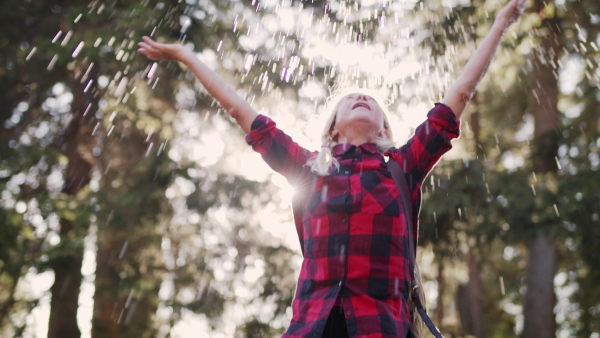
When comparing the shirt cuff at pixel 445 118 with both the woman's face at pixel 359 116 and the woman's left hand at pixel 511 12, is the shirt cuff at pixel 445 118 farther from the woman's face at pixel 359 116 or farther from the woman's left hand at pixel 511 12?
the woman's left hand at pixel 511 12

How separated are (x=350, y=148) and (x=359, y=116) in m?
0.15

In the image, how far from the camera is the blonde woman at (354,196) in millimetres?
1776

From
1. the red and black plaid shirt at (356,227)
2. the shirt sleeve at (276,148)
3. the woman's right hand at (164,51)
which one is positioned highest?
the woman's right hand at (164,51)

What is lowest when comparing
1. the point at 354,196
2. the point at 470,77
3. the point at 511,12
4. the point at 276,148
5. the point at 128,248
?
the point at 354,196

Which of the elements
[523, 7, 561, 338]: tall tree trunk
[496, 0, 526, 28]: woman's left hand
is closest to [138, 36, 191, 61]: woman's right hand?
[496, 0, 526, 28]: woman's left hand

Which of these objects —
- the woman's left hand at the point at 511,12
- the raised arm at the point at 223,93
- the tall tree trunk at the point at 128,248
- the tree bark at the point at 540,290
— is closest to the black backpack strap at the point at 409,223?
the raised arm at the point at 223,93

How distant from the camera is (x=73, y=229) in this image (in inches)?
315

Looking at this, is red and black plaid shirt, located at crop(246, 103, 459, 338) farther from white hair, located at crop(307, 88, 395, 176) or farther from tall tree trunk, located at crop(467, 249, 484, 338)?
tall tree trunk, located at crop(467, 249, 484, 338)

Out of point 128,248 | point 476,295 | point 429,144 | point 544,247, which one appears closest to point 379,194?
point 429,144

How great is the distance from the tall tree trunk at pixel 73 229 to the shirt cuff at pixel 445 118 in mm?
6726

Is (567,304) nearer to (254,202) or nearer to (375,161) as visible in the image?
(254,202)

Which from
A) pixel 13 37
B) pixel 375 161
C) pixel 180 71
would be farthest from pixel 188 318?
pixel 375 161

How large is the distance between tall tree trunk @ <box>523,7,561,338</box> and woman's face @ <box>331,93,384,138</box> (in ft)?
24.8

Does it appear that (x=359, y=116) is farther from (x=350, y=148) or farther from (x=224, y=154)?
(x=224, y=154)
